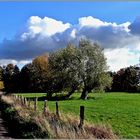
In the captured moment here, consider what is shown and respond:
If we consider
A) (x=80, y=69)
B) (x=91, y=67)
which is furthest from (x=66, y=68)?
(x=91, y=67)

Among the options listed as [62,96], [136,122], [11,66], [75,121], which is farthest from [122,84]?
[75,121]

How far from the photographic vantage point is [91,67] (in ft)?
232

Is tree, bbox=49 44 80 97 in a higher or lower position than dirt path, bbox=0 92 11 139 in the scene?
higher

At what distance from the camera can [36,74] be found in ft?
320

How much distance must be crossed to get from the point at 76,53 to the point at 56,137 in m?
57.1

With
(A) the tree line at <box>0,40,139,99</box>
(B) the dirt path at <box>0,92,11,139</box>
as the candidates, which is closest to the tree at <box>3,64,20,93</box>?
(A) the tree line at <box>0,40,139,99</box>

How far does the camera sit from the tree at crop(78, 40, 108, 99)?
70.2m

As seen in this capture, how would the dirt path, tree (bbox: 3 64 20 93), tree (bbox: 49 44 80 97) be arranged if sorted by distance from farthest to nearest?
1. tree (bbox: 3 64 20 93)
2. tree (bbox: 49 44 80 97)
3. the dirt path

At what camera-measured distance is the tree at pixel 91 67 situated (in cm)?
7019

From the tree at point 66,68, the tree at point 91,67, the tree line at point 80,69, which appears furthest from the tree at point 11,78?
the tree at point 91,67

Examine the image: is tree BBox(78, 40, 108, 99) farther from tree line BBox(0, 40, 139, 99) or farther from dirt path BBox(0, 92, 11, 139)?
dirt path BBox(0, 92, 11, 139)

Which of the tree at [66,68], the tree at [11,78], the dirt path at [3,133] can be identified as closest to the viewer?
the dirt path at [3,133]

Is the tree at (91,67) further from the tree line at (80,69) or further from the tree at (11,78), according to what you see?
the tree at (11,78)

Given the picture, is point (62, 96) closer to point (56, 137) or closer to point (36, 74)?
point (36, 74)
